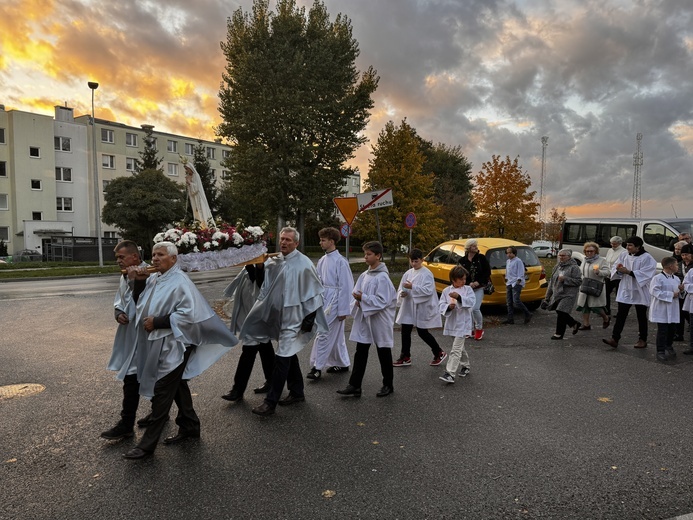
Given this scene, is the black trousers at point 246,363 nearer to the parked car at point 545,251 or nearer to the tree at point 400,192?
the tree at point 400,192

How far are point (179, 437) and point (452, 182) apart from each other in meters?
53.6

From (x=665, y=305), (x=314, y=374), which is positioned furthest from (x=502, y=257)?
(x=314, y=374)

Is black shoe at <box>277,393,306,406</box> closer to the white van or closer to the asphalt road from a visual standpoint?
the asphalt road

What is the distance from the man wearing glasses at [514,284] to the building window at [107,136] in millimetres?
53619

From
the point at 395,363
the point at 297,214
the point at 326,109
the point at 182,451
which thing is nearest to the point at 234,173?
the point at 297,214

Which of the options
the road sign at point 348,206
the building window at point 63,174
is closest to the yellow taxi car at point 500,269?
the road sign at point 348,206

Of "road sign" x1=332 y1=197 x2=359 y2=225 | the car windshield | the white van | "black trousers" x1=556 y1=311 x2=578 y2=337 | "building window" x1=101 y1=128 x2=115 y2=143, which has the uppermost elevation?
"building window" x1=101 y1=128 x2=115 y2=143

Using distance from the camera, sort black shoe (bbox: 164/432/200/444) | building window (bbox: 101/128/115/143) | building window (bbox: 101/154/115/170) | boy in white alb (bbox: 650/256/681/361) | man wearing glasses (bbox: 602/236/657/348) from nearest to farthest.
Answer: black shoe (bbox: 164/432/200/444) < boy in white alb (bbox: 650/256/681/361) < man wearing glasses (bbox: 602/236/657/348) < building window (bbox: 101/128/115/143) < building window (bbox: 101/154/115/170)

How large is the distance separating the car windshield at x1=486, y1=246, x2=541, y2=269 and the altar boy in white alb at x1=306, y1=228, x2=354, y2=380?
5918 mm

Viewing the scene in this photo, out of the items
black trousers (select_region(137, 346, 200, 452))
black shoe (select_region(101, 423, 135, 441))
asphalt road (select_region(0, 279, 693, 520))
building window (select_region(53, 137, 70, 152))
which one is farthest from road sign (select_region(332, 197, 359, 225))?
building window (select_region(53, 137, 70, 152))

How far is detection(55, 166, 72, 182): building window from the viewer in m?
49.3

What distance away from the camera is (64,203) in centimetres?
4959

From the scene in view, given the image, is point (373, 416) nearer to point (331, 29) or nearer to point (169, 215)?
point (331, 29)

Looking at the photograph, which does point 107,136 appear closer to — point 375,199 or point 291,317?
point 375,199
